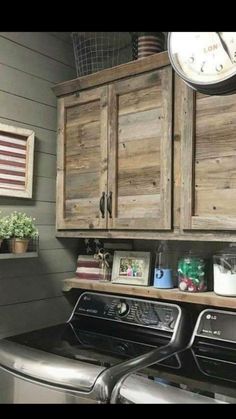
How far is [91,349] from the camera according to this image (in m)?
1.58

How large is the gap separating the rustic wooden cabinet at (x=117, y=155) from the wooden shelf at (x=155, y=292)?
28 cm

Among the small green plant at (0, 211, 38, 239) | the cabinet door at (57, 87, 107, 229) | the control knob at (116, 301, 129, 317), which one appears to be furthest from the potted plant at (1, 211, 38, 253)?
the control knob at (116, 301, 129, 317)

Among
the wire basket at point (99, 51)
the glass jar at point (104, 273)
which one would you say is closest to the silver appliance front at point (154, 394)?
the glass jar at point (104, 273)

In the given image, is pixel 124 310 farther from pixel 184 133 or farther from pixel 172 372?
pixel 184 133

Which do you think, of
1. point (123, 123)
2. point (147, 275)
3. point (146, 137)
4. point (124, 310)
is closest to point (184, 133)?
point (146, 137)

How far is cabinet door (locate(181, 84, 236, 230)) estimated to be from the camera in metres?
1.48

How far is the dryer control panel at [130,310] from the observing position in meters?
1.72

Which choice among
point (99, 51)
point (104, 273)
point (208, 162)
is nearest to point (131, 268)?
point (104, 273)

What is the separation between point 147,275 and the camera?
72.1 inches

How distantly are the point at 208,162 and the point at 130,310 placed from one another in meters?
0.78

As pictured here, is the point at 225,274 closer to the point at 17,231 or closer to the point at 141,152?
the point at 141,152

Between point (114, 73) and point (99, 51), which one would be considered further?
point (99, 51)

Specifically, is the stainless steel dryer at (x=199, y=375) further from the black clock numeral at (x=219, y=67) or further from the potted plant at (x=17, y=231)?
the black clock numeral at (x=219, y=67)
